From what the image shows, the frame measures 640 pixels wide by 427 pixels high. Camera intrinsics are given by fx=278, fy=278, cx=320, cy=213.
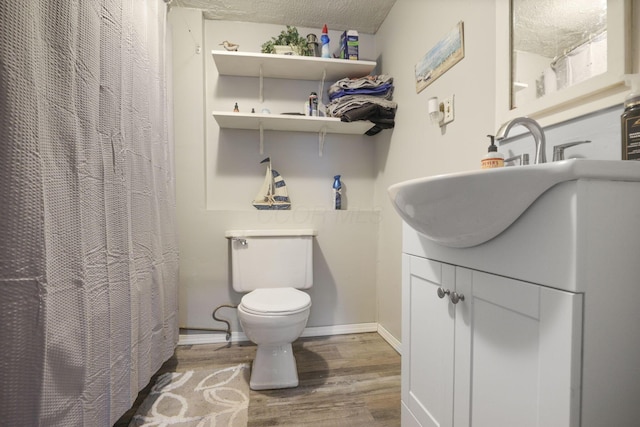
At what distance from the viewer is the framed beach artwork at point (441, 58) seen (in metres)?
1.15

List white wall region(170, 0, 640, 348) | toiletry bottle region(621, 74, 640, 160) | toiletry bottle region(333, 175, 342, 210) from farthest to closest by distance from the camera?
toiletry bottle region(333, 175, 342, 210)
white wall region(170, 0, 640, 348)
toiletry bottle region(621, 74, 640, 160)

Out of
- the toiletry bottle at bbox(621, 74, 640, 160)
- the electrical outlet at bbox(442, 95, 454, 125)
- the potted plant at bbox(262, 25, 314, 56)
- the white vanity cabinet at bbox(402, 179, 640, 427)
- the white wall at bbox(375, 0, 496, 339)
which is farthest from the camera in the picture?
the potted plant at bbox(262, 25, 314, 56)

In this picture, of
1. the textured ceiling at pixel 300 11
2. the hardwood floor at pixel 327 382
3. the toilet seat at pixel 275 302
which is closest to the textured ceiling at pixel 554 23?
the textured ceiling at pixel 300 11

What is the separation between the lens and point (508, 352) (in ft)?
1.79

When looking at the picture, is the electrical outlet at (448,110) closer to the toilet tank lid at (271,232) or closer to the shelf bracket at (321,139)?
the shelf bracket at (321,139)

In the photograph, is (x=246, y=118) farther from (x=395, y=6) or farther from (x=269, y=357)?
(x=269, y=357)

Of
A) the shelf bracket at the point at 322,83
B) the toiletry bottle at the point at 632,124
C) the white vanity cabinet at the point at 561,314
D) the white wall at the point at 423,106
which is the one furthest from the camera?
the shelf bracket at the point at 322,83

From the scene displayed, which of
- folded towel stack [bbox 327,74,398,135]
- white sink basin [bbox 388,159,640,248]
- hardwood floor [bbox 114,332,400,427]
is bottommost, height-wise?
hardwood floor [bbox 114,332,400,427]

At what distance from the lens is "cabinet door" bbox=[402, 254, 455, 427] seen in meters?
0.72

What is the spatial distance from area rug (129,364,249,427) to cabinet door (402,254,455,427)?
676 millimetres

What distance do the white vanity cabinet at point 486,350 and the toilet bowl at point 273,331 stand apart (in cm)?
54

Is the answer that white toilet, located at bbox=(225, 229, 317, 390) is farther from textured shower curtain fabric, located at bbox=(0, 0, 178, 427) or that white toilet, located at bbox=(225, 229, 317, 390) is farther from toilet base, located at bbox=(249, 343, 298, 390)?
textured shower curtain fabric, located at bbox=(0, 0, 178, 427)

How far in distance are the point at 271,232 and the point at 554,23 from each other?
4.77ft

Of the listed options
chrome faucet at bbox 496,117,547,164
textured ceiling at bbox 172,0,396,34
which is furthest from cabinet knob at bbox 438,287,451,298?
textured ceiling at bbox 172,0,396,34
